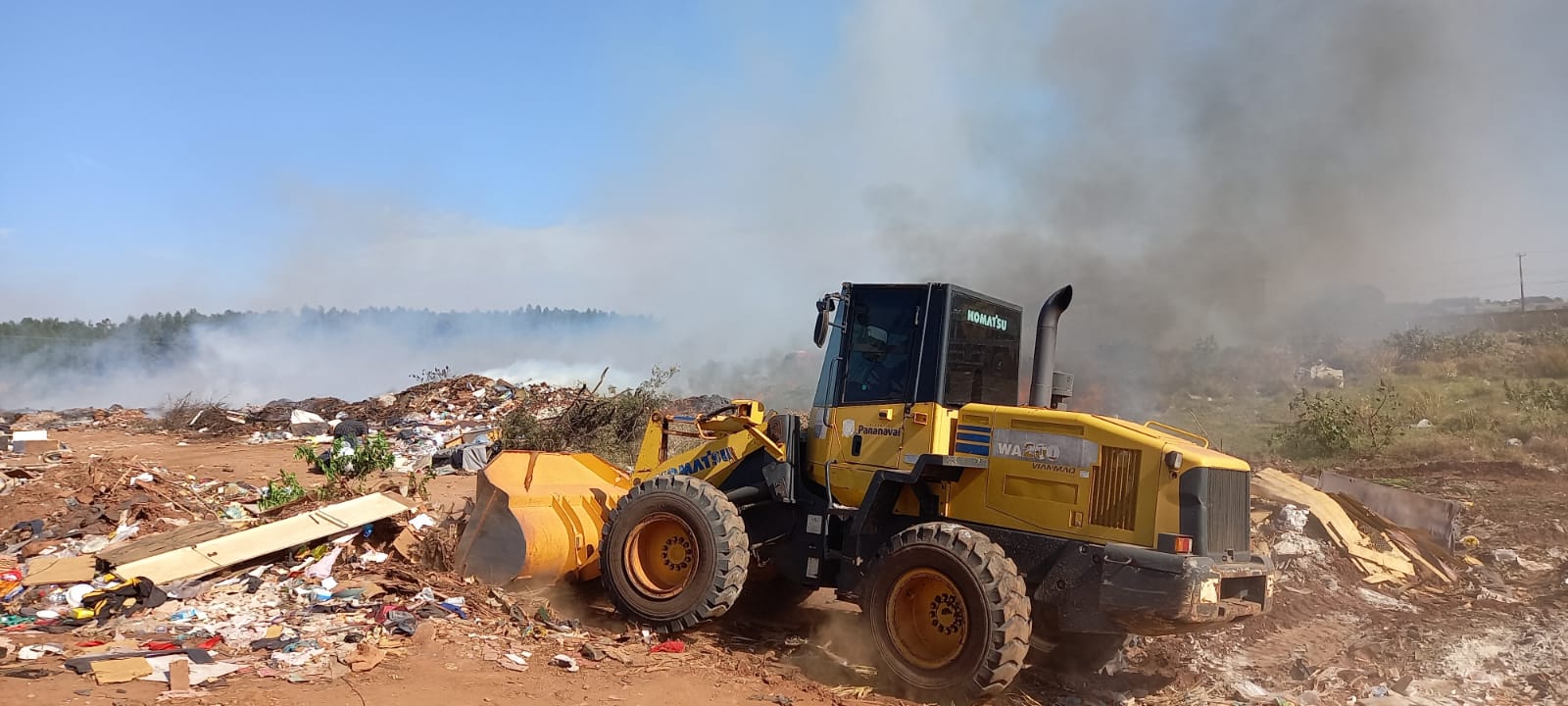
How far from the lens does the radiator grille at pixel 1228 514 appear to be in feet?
18.0

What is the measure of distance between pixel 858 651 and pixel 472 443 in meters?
11.0

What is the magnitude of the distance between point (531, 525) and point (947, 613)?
309 centimetres

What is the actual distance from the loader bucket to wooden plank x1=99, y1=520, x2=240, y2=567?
2.00 meters

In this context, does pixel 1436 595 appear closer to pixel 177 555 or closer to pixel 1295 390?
pixel 177 555

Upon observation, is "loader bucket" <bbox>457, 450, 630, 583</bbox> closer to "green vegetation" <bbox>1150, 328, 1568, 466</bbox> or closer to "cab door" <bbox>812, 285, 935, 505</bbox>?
"cab door" <bbox>812, 285, 935, 505</bbox>

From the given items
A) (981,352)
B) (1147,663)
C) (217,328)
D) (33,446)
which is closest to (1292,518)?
(1147,663)

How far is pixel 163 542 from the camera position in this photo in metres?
7.42

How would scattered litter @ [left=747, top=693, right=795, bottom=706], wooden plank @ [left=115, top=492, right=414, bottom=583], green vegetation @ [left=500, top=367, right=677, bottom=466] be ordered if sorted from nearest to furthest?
1. scattered litter @ [left=747, top=693, right=795, bottom=706]
2. wooden plank @ [left=115, top=492, right=414, bottom=583]
3. green vegetation @ [left=500, top=367, right=677, bottom=466]

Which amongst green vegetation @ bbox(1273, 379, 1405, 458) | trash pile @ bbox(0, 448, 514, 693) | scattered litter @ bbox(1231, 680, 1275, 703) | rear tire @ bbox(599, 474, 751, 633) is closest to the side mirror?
rear tire @ bbox(599, 474, 751, 633)

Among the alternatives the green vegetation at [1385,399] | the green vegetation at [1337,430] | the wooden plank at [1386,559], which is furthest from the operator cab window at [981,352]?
the green vegetation at [1337,430]

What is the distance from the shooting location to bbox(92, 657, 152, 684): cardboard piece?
5.11 meters

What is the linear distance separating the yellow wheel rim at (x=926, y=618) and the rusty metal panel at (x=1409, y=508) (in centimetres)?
710

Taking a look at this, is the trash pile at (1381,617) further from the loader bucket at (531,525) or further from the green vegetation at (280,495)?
the green vegetation at (280,495)

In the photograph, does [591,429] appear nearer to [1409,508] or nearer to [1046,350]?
[1046,350]
